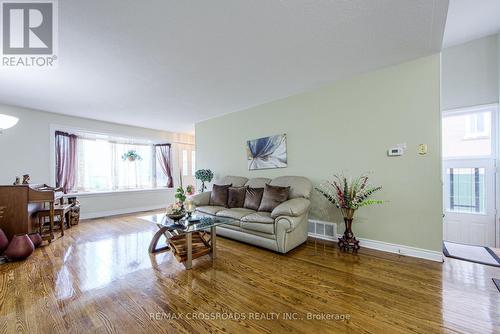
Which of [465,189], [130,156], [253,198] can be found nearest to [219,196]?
[253,198]

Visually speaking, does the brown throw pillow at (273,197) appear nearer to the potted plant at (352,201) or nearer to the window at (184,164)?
the potted plant at (352,201)

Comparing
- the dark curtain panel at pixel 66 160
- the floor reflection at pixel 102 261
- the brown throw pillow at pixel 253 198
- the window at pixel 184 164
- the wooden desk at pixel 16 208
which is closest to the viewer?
the floor reflection at pixel 102 261

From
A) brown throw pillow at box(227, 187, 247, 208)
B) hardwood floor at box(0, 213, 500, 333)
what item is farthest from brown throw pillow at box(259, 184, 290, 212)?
hardwood floor at box(0, 213, 500, 333)

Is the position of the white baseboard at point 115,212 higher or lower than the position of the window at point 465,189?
lower

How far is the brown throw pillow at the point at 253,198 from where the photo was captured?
3.43m

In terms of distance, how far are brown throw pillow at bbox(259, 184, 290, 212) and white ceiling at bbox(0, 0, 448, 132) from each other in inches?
67.3

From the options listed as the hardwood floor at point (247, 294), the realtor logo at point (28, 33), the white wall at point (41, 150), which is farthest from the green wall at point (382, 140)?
the white wall at point (41, 150)

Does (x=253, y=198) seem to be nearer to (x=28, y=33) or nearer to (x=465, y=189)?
(x=28, y=33)

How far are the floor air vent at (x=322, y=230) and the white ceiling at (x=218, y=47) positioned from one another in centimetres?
227

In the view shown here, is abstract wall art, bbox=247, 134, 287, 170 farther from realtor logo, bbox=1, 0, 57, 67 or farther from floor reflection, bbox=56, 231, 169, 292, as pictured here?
realtor logo, bbox=1, 0, 57, 67

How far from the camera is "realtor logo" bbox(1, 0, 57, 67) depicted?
172cm

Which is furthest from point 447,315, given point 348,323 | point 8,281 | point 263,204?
point 8,281

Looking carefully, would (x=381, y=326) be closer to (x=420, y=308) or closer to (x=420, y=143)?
(x=420, y=308)

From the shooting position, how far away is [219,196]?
391 cm
